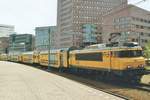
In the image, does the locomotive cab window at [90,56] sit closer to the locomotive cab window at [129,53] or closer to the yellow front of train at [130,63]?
the locomotive cab window at [129,53]

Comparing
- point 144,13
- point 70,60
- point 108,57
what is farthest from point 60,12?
point 108,57

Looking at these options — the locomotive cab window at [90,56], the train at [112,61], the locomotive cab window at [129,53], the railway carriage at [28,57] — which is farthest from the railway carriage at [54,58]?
the locomotive cab window at [129,53]

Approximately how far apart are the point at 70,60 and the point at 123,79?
1354 centimetres

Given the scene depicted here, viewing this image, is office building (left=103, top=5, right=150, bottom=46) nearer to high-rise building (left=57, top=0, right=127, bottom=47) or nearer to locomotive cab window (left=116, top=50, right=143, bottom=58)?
high-rise building (left=57, top=0, right=127, bottom=47)

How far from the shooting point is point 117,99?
17938 mm

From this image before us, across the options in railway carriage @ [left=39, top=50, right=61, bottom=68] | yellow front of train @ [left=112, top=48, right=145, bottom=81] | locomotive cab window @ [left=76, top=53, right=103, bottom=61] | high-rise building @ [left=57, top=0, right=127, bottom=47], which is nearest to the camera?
yellow front of train @ [left=112, top=48, right=145, bottom=81]

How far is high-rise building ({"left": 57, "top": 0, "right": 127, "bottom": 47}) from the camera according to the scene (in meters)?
142

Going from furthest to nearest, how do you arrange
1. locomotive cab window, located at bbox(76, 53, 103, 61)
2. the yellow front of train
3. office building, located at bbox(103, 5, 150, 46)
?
office building, located at bbox(103, 5, 150, 46) < locomotive cab window, located at bbox(76, 53, 103, 61) < the yellow front of train

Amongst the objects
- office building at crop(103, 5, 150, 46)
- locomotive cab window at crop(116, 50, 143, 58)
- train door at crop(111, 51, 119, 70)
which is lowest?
train door at crop(111, 51, 119, 70)

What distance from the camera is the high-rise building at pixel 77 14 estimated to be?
142 meters

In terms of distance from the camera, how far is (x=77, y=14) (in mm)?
142125

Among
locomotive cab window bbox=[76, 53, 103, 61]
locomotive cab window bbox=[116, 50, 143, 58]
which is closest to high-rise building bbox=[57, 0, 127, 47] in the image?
locomotive cab window bbox=[76, 53, 103, 61]

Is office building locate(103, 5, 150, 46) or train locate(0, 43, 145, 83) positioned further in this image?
office building locate(103, 5, 150, 46)

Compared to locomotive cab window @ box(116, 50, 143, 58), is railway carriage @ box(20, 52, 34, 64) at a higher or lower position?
lower
